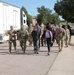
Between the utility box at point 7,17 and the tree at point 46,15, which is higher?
the tree at point 46,15

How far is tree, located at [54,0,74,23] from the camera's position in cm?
5212

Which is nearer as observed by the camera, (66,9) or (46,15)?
(66,9)

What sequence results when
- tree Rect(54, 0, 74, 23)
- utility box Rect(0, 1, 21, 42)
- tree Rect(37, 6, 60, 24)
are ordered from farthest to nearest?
tree Rect(37, 6, 60, 24) < tree Rect(54, 0, 74, 23) < utility box Rect(0, 1, 21, 42)

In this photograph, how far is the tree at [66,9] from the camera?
52.1m

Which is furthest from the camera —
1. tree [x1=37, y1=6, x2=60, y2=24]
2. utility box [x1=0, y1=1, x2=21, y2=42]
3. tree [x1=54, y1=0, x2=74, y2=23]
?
tree [x1=37, y1=6, x2=60, y2=24]

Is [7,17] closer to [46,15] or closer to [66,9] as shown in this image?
[66,9]

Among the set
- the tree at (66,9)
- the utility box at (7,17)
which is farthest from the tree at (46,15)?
the utility box at (7,17)

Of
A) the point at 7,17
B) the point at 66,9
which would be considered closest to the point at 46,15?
the point at 66,9

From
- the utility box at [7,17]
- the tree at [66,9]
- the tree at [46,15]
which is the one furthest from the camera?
the tree at [46,15]

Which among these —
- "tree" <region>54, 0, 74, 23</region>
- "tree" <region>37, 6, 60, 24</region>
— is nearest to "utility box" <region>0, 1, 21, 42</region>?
"tree" <region>54, 0, 74, 23</region>

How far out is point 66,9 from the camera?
53844 millimetres

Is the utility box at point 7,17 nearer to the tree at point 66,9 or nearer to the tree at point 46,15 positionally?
the tree at point 66,9

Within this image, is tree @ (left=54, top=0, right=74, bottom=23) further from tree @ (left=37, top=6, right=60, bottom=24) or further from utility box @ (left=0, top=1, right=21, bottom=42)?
tree @ (left=37, top=6, right=60, bottom=24)

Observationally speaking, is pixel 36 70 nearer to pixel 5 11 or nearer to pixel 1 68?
pixel 1 68
